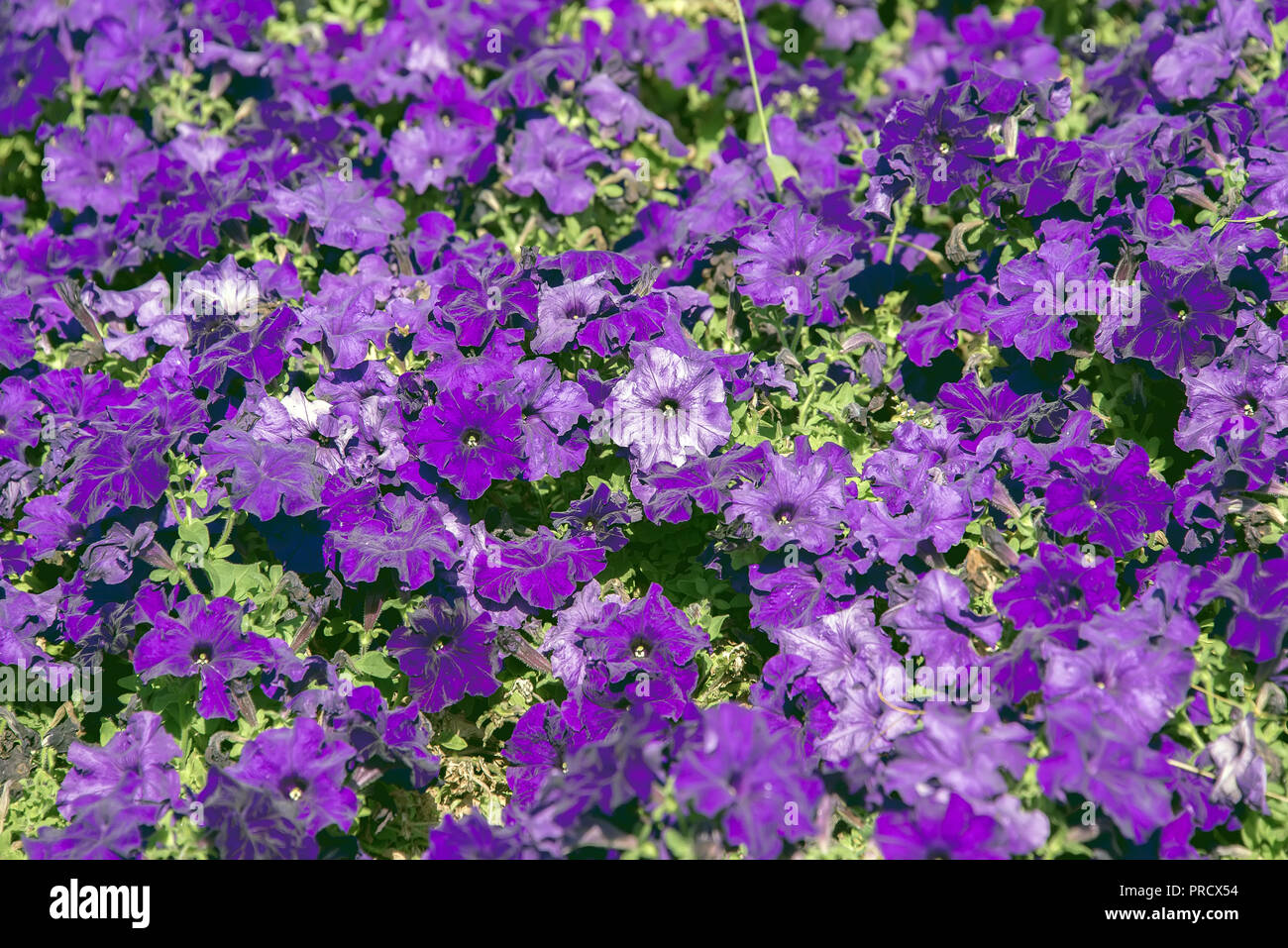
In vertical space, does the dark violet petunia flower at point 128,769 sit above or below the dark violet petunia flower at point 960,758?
above

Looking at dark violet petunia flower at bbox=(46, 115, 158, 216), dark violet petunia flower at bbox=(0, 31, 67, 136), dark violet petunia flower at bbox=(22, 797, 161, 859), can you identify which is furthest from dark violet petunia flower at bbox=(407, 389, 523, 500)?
dark violet petunia flower at bbox=(0, 31, 67, 136)

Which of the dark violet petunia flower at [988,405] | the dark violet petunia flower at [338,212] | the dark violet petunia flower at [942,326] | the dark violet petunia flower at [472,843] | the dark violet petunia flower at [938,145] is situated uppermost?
the dark violet petunia flower at [338,212]

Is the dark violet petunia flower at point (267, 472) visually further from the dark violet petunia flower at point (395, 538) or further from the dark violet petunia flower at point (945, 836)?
the dark violet petunia flower at point (945, 836)

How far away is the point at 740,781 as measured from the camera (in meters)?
2.35

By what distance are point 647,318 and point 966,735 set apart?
155 cm

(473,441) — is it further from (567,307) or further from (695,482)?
(695,482)

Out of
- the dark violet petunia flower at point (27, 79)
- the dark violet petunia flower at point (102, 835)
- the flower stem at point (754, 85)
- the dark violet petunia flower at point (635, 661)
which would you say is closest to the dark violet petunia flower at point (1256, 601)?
the dark violet petunia flower at point (635, 661)

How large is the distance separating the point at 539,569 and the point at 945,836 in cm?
131

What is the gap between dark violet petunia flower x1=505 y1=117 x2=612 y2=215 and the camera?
4.19 meters

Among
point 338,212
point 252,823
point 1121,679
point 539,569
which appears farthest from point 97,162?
point 1121,679

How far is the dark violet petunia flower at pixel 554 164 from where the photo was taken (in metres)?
4.19

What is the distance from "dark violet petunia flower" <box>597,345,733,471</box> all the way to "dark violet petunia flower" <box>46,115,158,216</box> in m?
2.30

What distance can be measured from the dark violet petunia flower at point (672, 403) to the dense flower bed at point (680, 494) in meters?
0.01
